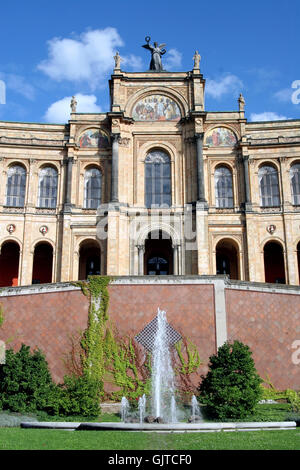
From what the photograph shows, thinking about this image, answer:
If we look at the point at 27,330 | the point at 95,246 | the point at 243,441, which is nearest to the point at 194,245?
the point at 95,246

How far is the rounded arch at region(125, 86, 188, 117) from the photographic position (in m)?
38.2

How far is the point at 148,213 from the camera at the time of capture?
3588cm

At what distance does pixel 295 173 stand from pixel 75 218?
56.7 feet

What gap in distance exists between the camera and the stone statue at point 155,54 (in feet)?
139

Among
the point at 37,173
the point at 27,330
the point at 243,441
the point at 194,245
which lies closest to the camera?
the point at 243,441

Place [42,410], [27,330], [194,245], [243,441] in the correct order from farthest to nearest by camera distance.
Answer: [194,245] < [27,330] < [42,410] < [243,441]

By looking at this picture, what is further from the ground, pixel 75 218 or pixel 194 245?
pixel 75 218

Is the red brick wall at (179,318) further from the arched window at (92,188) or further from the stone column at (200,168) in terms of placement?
the arched window at (92,188)

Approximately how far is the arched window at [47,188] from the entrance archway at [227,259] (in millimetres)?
13301

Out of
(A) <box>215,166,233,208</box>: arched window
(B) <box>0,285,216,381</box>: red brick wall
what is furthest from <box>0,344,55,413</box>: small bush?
(A) <box>215,166,233,208</box>: arched window

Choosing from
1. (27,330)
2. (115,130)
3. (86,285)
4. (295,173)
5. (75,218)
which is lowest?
(27,330)

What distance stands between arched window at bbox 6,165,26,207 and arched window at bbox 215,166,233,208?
14.9 metres

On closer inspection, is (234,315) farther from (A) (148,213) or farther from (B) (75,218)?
(B) (75,218)

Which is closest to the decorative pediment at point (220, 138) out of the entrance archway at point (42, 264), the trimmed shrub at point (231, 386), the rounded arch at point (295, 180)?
the rounded arch at point (295, 180)
